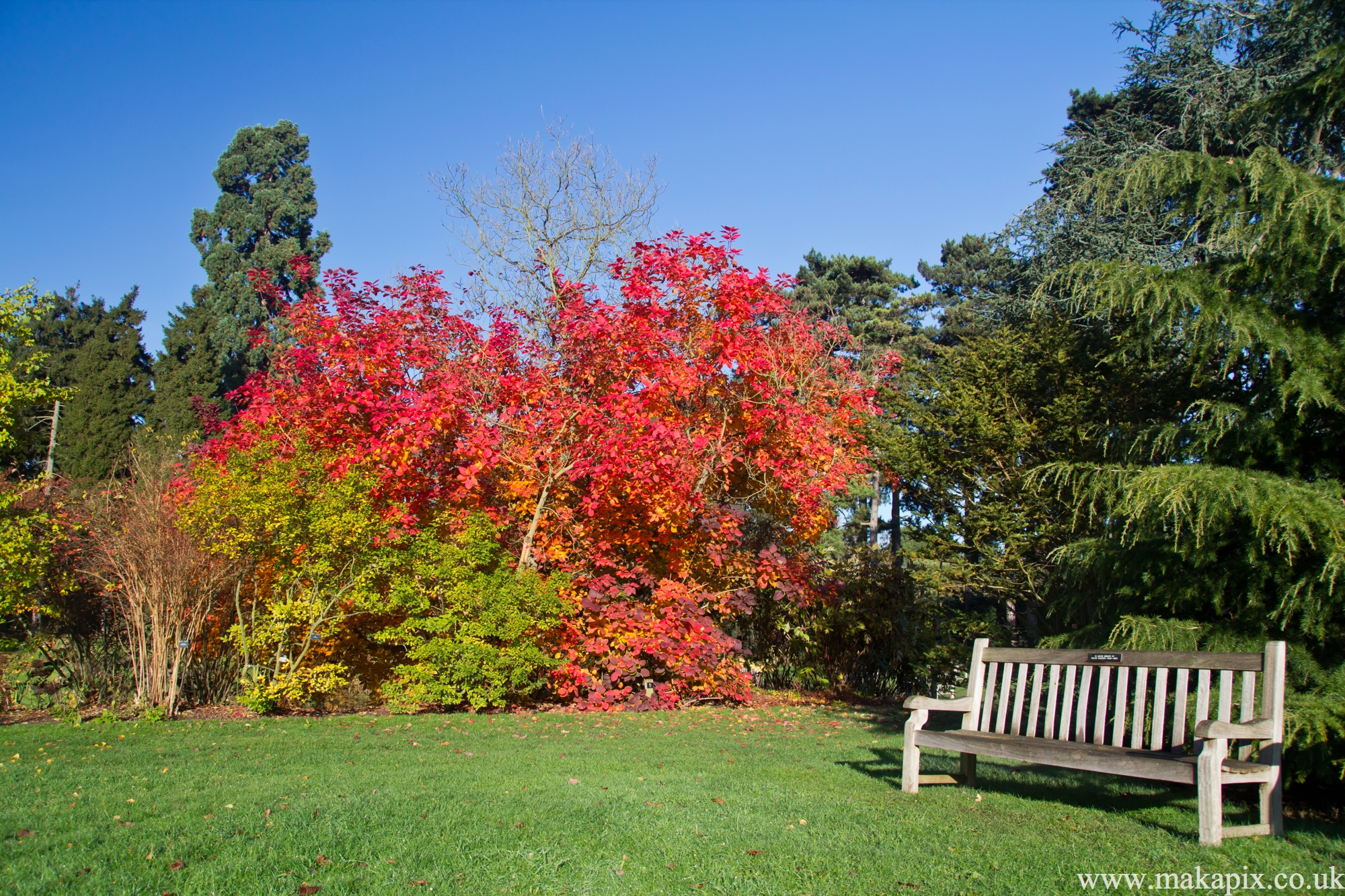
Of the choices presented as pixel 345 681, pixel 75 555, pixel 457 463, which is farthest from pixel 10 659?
pixel 457 463

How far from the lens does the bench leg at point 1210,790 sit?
12.5ft

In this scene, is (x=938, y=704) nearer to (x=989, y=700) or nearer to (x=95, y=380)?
(x=989, y=700)

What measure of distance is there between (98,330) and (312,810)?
2762cm

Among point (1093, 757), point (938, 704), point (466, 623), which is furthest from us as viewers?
point (466, 623)

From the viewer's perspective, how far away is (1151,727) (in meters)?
4.89

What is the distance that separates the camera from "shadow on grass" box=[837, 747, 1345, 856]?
15.1 ft

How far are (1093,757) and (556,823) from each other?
2.75 metres

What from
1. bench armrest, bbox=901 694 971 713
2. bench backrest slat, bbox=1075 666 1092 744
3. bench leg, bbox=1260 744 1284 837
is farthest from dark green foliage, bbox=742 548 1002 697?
bench leg, bbox=1260 744 1284 837

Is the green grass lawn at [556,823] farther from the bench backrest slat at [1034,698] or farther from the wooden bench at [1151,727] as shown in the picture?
the bench backrest slat at [1034,698]

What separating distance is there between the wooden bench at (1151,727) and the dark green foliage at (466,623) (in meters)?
5.04

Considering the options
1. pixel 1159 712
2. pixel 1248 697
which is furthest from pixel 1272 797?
pixel 1159 712

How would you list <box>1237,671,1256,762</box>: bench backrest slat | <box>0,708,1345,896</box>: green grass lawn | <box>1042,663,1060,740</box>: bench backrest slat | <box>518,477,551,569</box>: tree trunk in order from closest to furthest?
<box>0,708,1345,896</box>: green grass lawn < <box>1237,671,1256,762</box>: bench backrest slat < <box>1042,663,1060,740</box>: bench backrest slat < <box>518,477,551,569</box>: tree trunk

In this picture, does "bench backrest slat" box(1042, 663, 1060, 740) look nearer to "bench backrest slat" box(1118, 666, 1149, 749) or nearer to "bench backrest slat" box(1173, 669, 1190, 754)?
"bench backrest slat" box(1118, 666, 1149, 749)

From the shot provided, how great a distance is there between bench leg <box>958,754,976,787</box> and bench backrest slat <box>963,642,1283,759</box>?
199 mm
